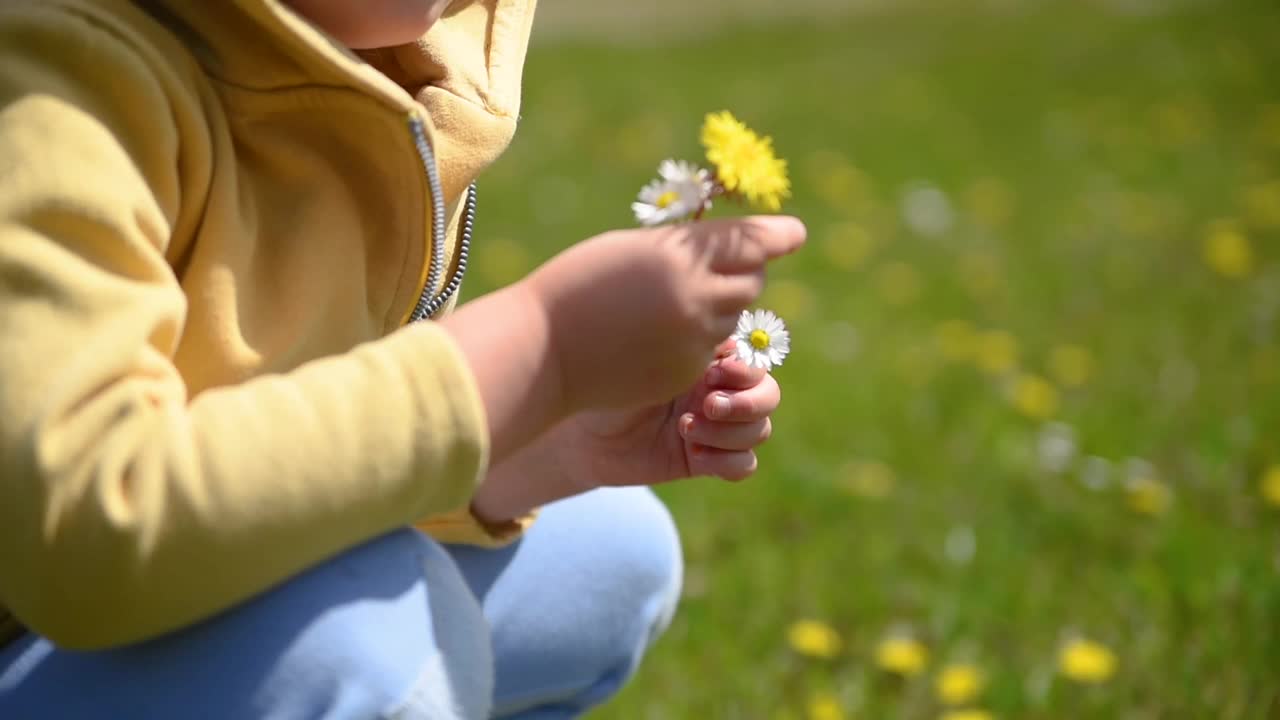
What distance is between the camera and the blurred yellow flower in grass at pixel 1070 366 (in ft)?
8.50

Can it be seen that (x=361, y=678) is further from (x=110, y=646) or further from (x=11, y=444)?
(x=11, y=444)

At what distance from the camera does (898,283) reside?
3182 mm

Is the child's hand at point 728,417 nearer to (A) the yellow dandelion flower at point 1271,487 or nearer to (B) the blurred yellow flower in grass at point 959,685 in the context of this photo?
(B) the blurred yellow flower in grass at point 959,685

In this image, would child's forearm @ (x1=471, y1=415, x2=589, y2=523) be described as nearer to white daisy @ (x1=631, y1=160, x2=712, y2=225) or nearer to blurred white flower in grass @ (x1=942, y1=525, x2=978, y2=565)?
white daisy @ (x1=631, y1=160, x2=712, y2=225)

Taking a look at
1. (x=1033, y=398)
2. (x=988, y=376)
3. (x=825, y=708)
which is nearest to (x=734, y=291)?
(x=825, y=708)

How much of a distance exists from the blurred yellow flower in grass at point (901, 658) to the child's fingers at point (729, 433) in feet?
2.15

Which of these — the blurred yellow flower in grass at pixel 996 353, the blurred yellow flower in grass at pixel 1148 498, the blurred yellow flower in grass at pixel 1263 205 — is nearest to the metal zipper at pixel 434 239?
the blurred yellow flower in grass at pixel 1148 498

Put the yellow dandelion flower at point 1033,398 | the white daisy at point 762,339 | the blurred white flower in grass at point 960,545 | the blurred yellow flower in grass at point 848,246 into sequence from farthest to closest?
the blurred yellow flower in grass at point 848,246 → the yellow dandelion flower at point 1033,398 → the blurred white flower in grass at point 960,545 → the white daisy at point 762,339

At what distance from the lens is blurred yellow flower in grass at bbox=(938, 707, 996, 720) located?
151 centimetres

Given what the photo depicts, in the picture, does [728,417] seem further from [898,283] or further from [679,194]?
[898,283]

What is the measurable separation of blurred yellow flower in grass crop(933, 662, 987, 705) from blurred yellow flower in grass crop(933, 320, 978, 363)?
1157 mm

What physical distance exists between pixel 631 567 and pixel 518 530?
0.11 metres

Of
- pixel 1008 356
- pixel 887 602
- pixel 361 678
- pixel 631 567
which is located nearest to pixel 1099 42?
pixel 1008 356

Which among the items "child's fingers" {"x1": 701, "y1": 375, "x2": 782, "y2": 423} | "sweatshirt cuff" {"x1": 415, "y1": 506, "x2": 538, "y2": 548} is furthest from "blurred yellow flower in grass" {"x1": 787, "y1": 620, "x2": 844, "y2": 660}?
"child's fingers" {"x1": 701, "y1": 375, "x2": 782, "y2": 423}
